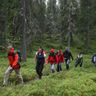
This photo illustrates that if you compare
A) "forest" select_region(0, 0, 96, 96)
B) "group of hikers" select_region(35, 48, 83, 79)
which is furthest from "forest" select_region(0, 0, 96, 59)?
"group of hikers" select_region(35, 48, 83, 79)

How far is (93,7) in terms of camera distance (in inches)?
2361

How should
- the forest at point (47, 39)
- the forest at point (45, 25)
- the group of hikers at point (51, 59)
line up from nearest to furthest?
1. the forest at point (47, 39)
2. the group of hikers at point (51, 59)
3. the forest at point (45, 25)

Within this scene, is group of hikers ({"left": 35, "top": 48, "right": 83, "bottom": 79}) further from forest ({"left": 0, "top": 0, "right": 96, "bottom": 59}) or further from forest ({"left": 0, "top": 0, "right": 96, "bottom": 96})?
forest ({"left": 0, "top": 0, "right": 96, "bottom": 59})

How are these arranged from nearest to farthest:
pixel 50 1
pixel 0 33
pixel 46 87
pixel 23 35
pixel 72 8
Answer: pixel 46 87
pixel 23 35
pixel 0 33
pixel 72 8
pixel 50 1

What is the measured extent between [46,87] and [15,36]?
1994cm

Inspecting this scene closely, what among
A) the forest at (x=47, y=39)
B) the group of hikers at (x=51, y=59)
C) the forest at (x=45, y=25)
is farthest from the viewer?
the forest at (x=45, y=25)

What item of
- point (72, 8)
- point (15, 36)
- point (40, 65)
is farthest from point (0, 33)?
point (40, 65)

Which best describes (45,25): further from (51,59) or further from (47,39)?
(51,59)

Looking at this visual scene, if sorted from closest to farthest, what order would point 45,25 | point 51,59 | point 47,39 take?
point 51,59 → point 47,39 → point 45,25

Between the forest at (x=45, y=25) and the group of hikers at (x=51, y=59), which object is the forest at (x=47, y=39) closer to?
the forest at (x=45, y=25)

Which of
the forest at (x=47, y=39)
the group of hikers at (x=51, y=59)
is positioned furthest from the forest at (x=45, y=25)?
the group of hikers at (x=51, y=59)

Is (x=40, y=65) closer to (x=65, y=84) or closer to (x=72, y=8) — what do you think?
(x=65, y=84)

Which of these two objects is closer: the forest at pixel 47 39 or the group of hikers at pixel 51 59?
the forest at pixel 47 39

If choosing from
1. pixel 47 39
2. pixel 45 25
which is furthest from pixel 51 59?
pixel 45 25
